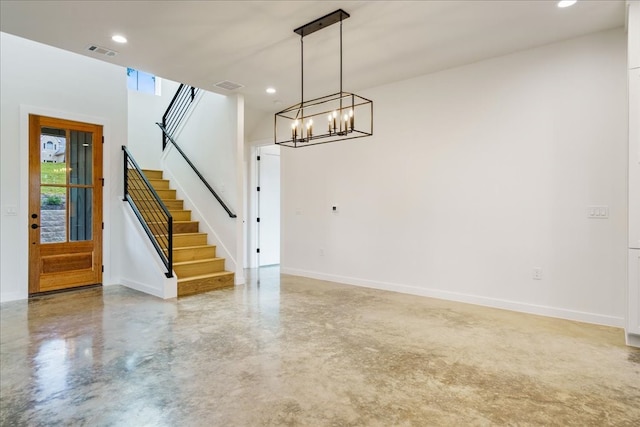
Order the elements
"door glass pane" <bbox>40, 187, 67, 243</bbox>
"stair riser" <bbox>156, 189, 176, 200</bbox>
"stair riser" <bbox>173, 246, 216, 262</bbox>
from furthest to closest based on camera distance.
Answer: "stair riser" <bbox>156, 189, 176, 200</bbox> → "stair riser" <bbox>173, 246, 216, 262</bbox> → "door glass pane" <bbox>40, 187, 67, 243</bbox>

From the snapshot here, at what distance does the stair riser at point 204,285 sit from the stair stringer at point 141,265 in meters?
0.14

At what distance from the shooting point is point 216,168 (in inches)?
236

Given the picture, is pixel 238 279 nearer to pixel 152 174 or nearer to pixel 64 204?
pixel 64 204

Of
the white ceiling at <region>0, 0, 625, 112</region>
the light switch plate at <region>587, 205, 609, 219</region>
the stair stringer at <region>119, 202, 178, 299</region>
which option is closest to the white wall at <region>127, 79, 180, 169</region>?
the stair stringer at <region>119, 202, 178, 299</region>

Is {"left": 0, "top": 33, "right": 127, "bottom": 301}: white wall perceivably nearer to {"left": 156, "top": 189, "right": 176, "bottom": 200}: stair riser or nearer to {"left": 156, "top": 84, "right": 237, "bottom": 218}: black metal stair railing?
{"left": 156, "top": 189, "right": 176, "bottom": 200}: stair riser

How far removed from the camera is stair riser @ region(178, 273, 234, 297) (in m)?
4.88

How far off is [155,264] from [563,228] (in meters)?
5.12

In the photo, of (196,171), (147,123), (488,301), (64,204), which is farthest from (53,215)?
(488,301)

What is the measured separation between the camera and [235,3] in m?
3.11

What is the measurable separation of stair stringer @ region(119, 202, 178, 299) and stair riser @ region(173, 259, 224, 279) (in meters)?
0.33

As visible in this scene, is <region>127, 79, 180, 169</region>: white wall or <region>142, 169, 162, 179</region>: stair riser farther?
<region>127, 79, 180, 169</region>: white wall

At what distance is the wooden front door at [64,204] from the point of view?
Result: 4789 millimetres

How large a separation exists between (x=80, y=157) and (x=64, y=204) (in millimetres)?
749

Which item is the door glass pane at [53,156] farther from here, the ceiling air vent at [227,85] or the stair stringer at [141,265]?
the ceiling air vent at [227,85]
